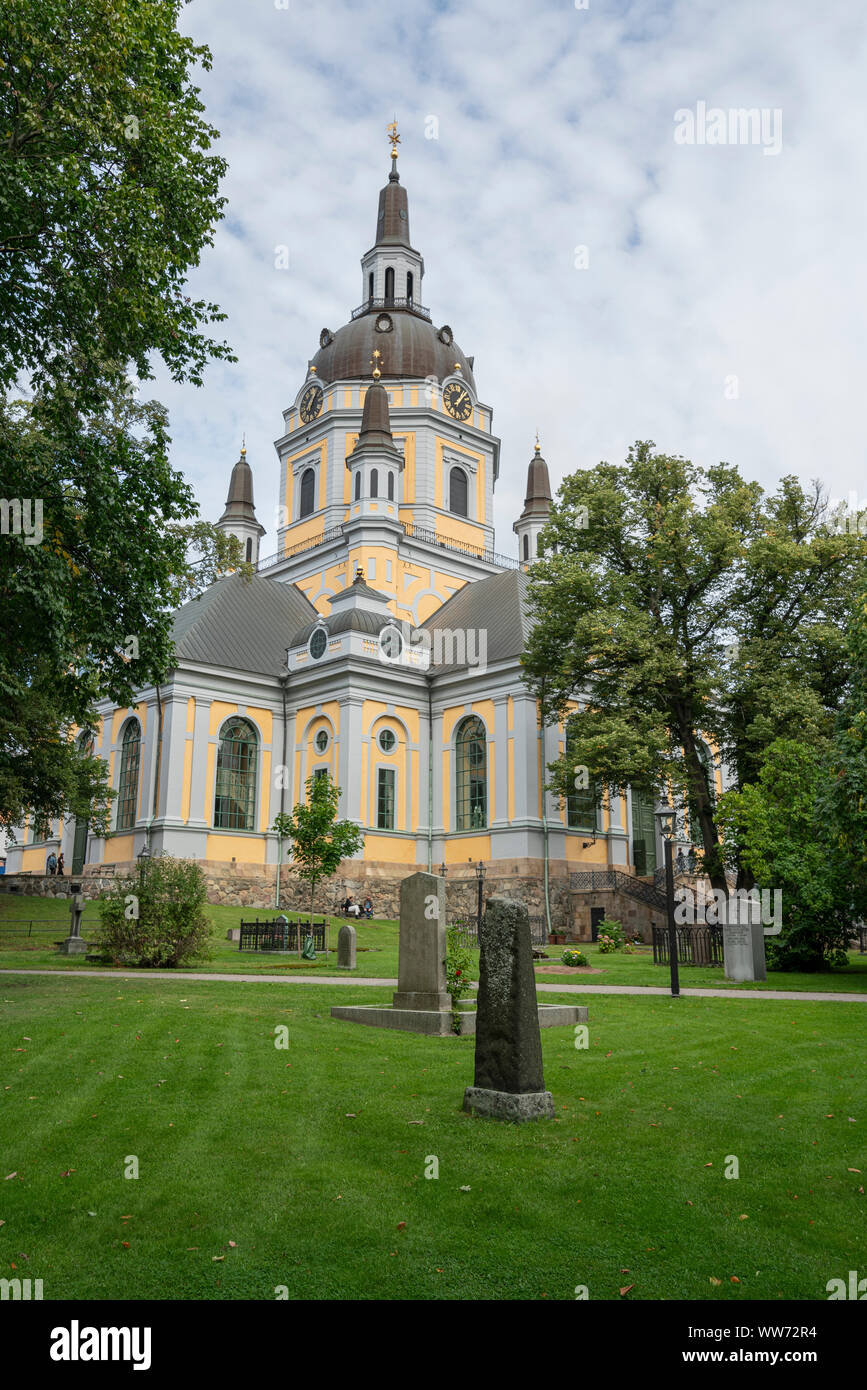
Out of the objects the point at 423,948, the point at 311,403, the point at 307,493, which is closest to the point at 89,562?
the point at 423,948

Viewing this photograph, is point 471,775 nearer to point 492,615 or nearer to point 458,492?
point 492,615

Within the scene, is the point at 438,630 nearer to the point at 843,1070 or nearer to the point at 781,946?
the point at 781,946

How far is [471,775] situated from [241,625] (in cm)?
1130

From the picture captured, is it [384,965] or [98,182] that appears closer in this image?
[98,182]

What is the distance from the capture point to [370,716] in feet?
123

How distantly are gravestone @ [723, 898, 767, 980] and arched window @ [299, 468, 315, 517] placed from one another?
114ft

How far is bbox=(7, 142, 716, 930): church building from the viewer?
3575cm

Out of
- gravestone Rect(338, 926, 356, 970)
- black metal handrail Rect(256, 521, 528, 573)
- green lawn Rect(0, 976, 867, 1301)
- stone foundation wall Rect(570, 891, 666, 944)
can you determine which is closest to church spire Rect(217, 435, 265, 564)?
black metal handrail Rect(256, 521, 528, 573)

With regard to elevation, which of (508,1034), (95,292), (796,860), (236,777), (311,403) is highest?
(311,403)

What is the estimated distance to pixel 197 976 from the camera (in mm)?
17609

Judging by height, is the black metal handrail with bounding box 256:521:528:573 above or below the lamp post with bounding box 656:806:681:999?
above

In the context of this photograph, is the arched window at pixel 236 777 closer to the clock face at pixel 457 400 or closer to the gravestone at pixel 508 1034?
the clock face at pixel 457 400

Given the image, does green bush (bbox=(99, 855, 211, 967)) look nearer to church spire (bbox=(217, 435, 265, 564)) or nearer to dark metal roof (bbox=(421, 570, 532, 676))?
dark metal roof (bbox=(421, 570, 532, 676))
